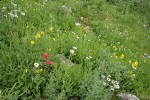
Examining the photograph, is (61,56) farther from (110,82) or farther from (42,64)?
(110,82)

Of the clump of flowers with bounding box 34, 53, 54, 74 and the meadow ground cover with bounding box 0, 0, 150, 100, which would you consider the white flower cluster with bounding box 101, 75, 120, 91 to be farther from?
the clump of flowers with bounding box 34, 53, 54, 74

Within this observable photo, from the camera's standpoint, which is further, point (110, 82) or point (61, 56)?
point (110, 82)

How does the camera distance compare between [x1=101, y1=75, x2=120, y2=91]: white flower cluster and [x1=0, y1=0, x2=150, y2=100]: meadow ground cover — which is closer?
[x1=0, y1=0, x2=150, y2=100]: meadow ground cover

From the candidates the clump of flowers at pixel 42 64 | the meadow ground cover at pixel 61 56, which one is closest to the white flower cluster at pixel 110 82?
the meadow ground cover at pixel 61 56

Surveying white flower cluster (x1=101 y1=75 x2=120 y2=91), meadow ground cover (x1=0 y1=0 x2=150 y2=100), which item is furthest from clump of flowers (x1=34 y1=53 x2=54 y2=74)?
white flower cluster (x1=101 y1=75 x2=120 y2=91)

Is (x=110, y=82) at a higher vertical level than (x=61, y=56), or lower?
lower

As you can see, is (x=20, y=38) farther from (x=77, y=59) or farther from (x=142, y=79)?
(x=142, y=79)

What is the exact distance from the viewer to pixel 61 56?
6086mm

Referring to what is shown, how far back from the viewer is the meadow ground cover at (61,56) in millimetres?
5316

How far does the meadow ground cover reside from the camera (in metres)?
5.32

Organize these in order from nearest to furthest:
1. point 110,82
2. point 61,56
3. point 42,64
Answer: point 42,64 → point 61,56 → point 110,82

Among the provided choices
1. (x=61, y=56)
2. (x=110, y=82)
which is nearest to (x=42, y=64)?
(x=61, y=56)

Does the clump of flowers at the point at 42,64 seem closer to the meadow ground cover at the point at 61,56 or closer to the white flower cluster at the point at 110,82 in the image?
the meadow ground cover at the point at 61,56

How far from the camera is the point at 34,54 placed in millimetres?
5707
